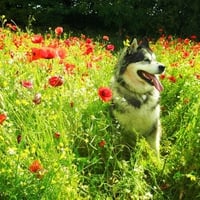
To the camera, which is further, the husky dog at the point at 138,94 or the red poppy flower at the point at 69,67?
the husky dog at the point at 138,94

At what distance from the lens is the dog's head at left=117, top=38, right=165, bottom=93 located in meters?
4.32

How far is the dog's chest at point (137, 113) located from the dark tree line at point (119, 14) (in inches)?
358

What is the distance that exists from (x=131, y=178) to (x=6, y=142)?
81 cm

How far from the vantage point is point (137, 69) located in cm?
432

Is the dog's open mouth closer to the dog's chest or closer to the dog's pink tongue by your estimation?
the dog's pink tongue

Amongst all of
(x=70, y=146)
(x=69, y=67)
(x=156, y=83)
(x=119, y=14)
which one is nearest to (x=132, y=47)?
(x=156, y=83)

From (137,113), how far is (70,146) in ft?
4.36

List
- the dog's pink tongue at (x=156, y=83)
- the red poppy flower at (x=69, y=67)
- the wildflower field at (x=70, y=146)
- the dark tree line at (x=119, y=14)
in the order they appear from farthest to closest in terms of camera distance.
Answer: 1. the dark tree line at (x=119, y=14)
2. the dog's pink tongue at (x=156, y=83)
3. the red poppy flower at (x=69, y=67)
4. the wildflower field at (x=70, y=146)

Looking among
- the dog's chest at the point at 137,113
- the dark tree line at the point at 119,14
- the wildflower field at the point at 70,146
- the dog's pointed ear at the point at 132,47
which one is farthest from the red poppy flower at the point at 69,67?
the dark tree line at the point at 119,14

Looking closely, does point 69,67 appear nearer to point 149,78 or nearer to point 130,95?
point 130,95

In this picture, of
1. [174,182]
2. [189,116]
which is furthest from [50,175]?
[189,116]

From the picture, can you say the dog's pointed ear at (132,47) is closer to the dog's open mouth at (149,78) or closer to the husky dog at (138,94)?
the husky dog at (138,94)

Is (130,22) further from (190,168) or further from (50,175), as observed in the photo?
(50,175)

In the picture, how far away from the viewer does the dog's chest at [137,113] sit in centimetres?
425
